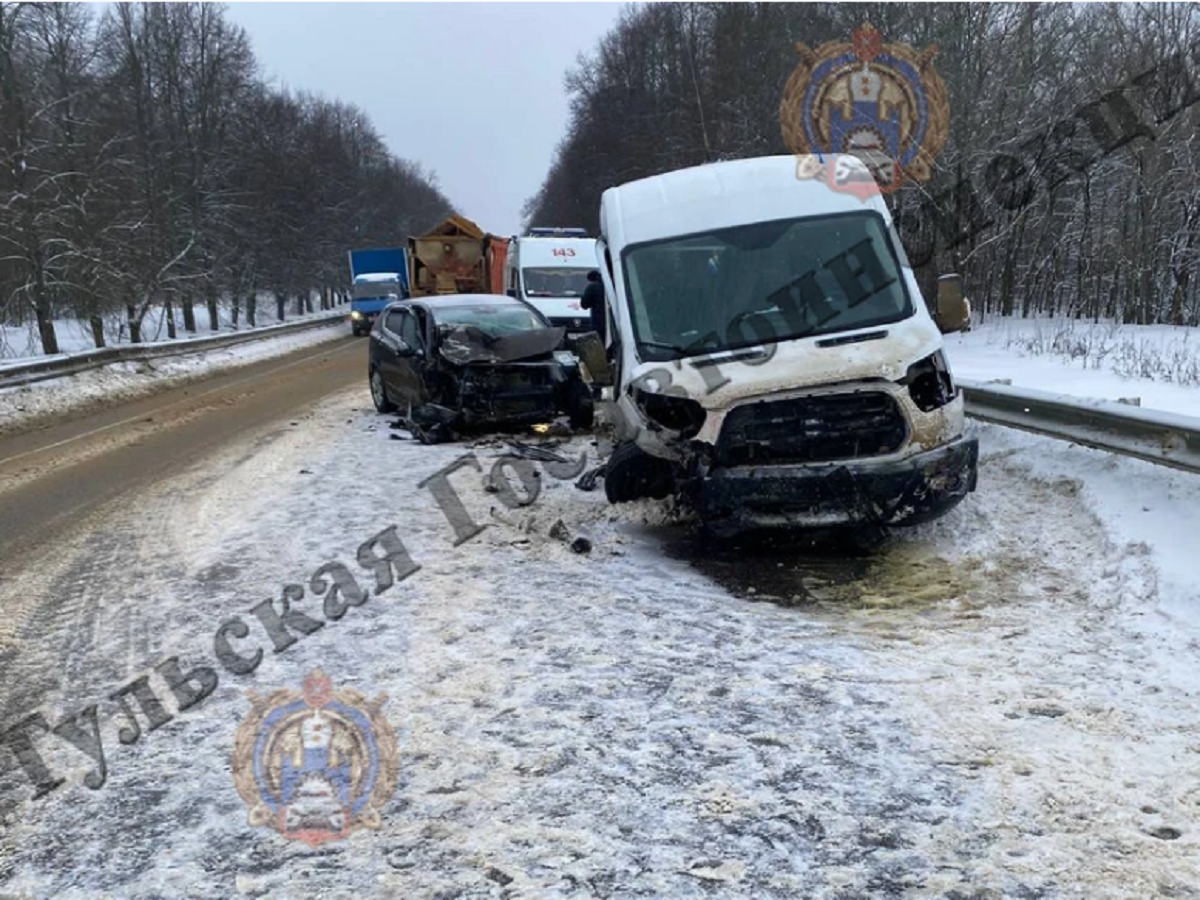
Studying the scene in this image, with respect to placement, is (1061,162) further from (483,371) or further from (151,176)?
(151,176)

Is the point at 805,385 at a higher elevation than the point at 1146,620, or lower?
higher

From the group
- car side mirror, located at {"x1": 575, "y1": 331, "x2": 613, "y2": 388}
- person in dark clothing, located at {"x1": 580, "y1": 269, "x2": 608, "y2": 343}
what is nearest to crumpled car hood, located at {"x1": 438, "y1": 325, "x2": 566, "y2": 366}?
person in dark clothing, located at {"x1": 580, "y1": 269, "x2": 608, "y2": 343}

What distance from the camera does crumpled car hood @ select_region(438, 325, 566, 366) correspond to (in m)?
10.5

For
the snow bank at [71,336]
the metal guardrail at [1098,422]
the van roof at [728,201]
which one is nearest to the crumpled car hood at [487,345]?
the van roof at [728,201]

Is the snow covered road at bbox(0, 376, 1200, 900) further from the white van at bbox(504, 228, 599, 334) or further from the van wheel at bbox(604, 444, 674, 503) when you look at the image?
the white van at bbox(504, 228, 599, 334)

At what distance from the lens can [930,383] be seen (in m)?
5.61

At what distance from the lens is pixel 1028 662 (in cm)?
402

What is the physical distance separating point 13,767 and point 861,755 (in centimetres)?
311

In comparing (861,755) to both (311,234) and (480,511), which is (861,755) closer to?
(480,511)

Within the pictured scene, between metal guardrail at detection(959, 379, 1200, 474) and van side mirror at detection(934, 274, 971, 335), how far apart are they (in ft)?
3.25

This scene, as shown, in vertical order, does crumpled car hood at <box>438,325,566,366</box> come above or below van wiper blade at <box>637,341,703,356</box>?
below

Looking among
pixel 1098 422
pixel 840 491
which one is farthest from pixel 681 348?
pixel 1098 422

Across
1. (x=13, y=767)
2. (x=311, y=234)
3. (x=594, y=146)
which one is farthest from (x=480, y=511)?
(x=594, y=146)

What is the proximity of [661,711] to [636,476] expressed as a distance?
2.77m
